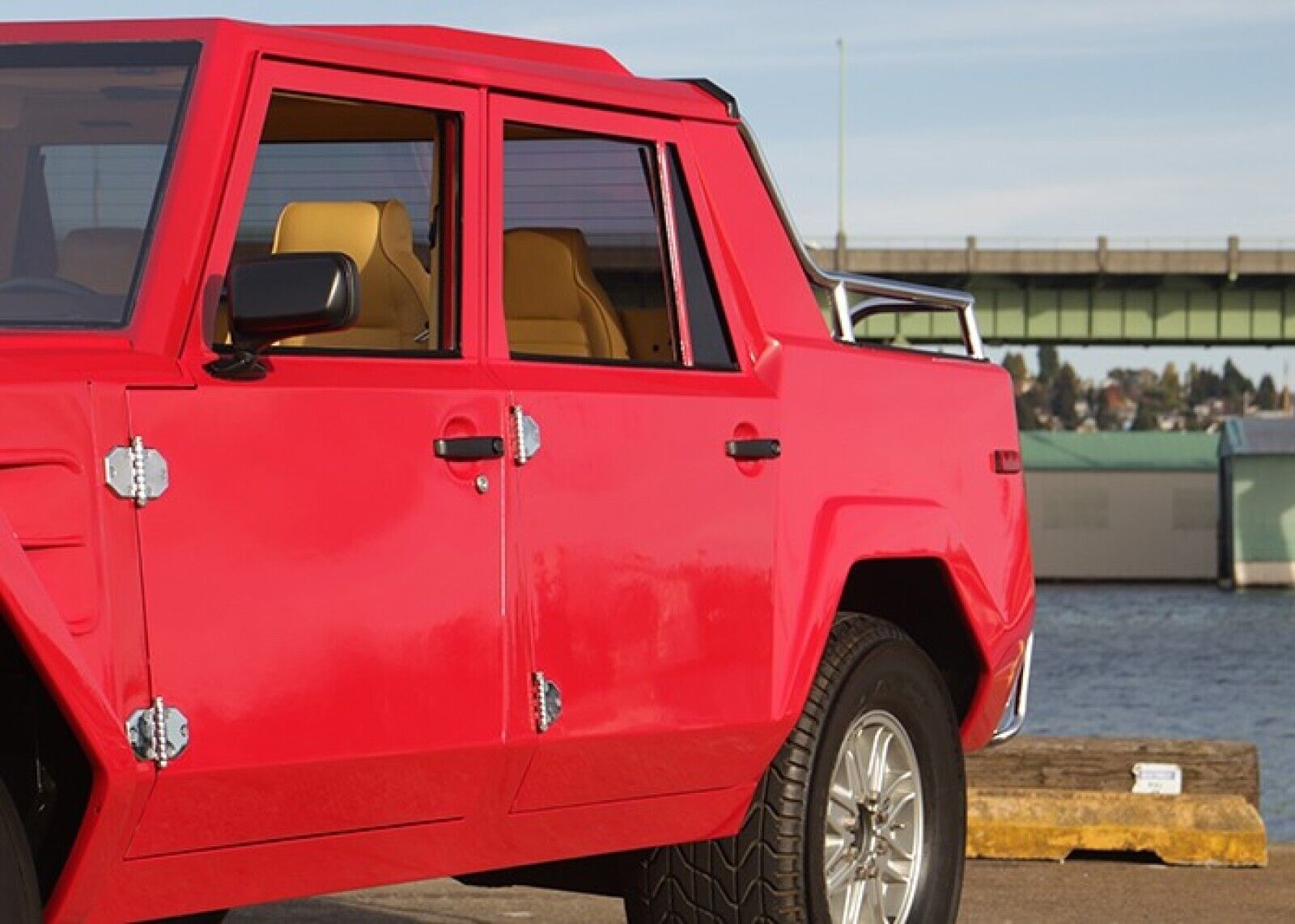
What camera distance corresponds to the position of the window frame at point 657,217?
545 centimetres

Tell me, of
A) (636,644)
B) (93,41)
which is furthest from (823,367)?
(93,41)

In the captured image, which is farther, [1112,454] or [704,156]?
[1112,454]

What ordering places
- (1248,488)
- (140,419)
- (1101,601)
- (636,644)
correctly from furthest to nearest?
(1248,488) → (1101,601) → (636,644) → (140,419)

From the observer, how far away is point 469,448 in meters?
5.12

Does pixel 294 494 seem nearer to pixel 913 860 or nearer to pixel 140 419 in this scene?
pixel 140 419

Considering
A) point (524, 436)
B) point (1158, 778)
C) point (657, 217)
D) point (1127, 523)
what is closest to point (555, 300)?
→ point (657, 217)

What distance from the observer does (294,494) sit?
476 centimetres

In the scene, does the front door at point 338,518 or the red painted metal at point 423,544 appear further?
the front door at point 338,518

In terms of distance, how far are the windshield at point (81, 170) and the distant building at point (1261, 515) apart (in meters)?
108

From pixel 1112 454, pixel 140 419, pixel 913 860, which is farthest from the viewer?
pixel 1112 454

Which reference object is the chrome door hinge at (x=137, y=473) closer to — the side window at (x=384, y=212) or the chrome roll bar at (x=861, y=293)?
the side window at (x=384, y=212)

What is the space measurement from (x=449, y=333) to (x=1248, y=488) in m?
110

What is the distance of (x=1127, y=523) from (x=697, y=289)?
389 feet

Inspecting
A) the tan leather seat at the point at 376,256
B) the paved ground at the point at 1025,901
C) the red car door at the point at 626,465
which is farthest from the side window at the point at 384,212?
the paved ground at the point at 1025,901
